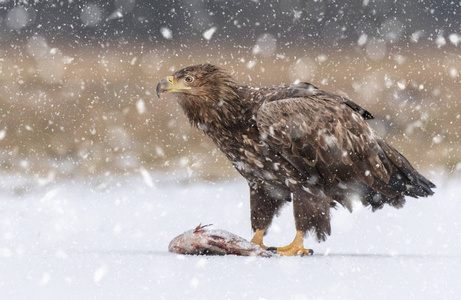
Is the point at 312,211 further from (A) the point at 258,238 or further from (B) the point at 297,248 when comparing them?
(A) the point at 258,238

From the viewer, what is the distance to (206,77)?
8.39 meters

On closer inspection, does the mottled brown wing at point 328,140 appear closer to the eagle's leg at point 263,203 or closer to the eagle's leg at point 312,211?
the eagle's leg at point 312,211

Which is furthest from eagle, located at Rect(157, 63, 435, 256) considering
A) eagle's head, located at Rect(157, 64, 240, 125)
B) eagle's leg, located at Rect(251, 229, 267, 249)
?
eagle's leg, located at Rect(251, 229, 267, 249)

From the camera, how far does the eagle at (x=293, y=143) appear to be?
818 centimetres

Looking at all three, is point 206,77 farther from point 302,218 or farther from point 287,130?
point 302,218

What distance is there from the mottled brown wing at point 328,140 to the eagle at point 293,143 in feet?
0.04

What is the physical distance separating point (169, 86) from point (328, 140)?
2.00 meters

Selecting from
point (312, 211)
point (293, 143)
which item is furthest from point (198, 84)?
point (312, 211)

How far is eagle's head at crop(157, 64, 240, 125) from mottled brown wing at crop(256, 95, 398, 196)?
411 mm

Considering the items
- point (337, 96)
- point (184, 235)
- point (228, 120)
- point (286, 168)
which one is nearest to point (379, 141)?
point (337, 96)

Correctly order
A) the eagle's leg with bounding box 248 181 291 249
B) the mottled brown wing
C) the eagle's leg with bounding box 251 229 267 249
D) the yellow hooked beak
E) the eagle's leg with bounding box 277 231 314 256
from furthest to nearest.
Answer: the eagle's leg with bounding box 251 229 267 249, the eagle's leg with bounding box 248 181 291 249, the eagle's leg with bounding box 277 231 314 256, the yellow hooked beak, the mottled brown wing

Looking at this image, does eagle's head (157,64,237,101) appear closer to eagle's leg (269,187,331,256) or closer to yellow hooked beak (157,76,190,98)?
yellow hooked beak (157,76,190,98)

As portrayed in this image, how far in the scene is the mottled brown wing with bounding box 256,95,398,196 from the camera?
8133 mm

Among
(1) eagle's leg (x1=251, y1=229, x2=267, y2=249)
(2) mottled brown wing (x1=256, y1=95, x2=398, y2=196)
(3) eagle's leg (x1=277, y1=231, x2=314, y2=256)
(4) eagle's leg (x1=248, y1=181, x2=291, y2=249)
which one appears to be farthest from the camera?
(1) eagle's leg (x1=251, y1=229, x2=267, y2=249)
